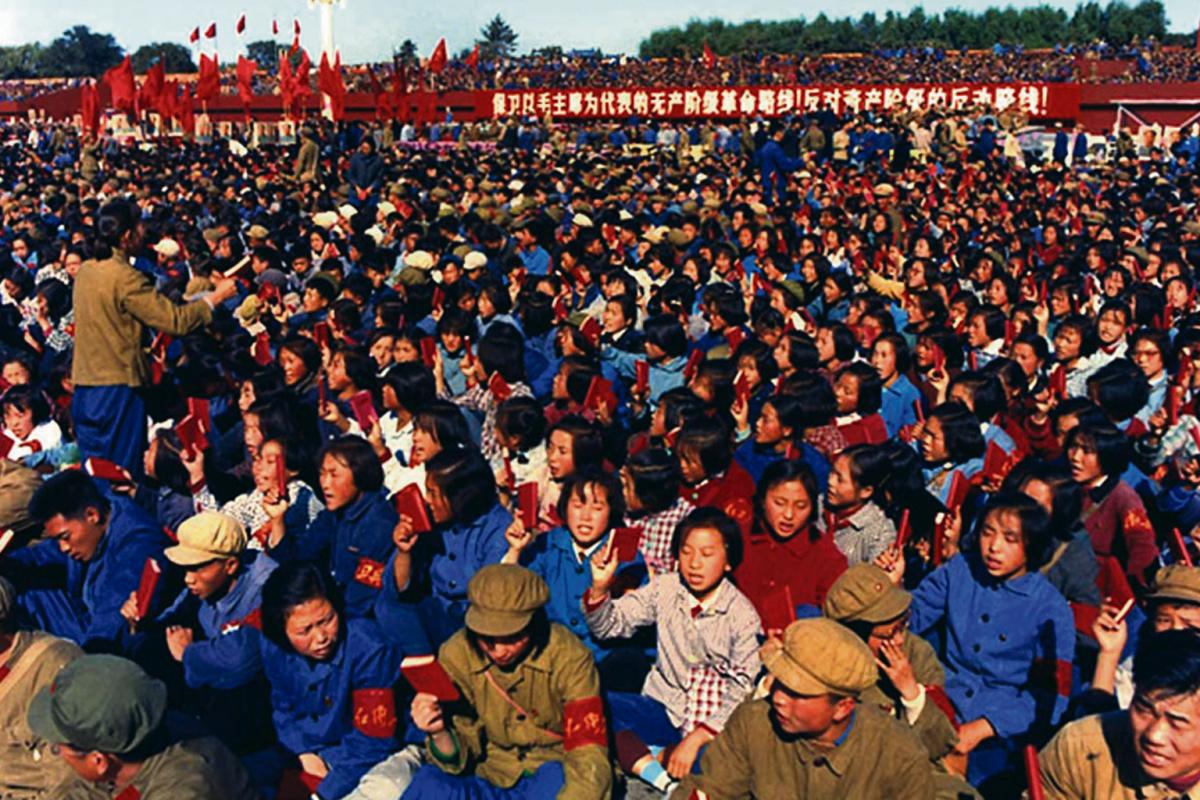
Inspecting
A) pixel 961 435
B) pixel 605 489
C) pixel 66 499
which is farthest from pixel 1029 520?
pixel 66 499

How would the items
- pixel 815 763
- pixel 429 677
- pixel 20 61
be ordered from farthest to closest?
pixel 20 61, pixel 429 677, pixel 815 763

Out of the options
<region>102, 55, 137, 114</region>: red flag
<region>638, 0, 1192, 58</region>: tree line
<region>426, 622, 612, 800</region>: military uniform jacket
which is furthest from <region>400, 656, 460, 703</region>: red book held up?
<region>638, 0, 1192, 58</region>: tree line

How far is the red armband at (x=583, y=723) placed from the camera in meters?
4.43

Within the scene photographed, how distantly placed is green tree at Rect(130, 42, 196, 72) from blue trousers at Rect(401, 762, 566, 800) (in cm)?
9580

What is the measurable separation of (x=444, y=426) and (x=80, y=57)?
103608mm

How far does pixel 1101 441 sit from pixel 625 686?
107 inches

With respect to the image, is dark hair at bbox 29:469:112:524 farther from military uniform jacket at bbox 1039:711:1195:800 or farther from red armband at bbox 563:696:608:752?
military uniform jacket at bbox 1039:711:1195:800

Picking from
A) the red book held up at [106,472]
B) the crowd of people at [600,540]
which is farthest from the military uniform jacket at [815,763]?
the red book held up at [106,472]

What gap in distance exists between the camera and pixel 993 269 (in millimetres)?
10977

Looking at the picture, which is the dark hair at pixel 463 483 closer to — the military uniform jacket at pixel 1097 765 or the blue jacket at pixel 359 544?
the blue jacket at pixel 359 544

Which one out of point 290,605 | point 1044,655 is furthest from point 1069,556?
point 290,605

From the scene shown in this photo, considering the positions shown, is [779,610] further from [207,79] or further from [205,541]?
[207,79]

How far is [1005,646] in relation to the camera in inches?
195

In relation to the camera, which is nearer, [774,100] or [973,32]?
[774,100]
